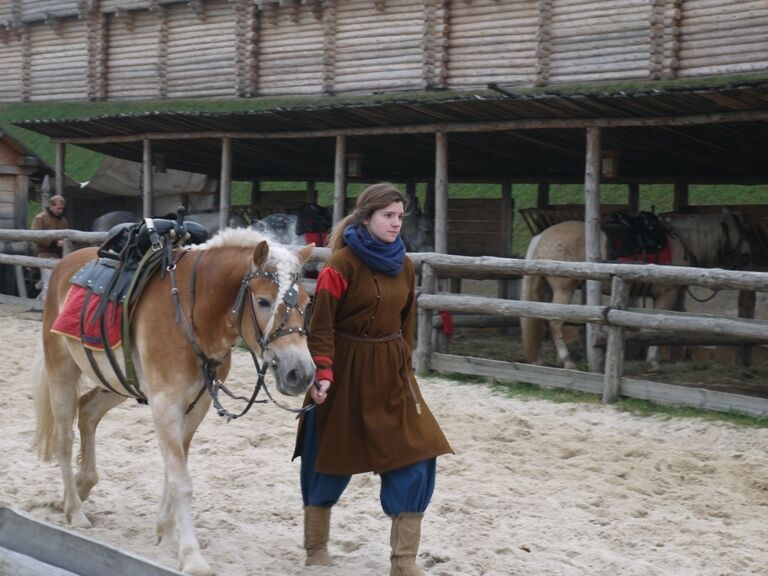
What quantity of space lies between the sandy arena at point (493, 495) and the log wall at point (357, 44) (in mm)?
10430

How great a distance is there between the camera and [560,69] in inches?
773

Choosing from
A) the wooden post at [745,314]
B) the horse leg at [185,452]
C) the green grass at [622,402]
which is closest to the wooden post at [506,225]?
the wooden post at [745,314]

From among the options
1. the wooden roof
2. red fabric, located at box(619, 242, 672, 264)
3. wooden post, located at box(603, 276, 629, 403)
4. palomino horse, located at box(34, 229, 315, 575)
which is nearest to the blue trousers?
palomino horse, located at box(34, 229, 315, 575)

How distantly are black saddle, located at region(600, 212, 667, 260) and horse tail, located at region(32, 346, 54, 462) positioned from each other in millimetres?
7284

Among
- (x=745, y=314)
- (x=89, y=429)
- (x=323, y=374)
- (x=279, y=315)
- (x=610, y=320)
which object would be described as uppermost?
(x=279, y=315)

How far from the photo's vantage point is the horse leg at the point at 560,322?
11.5 metres

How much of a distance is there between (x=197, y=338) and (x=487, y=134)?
8413 mm

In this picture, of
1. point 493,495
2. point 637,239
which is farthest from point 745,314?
point 493,495

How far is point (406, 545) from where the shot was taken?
4664 millimetres

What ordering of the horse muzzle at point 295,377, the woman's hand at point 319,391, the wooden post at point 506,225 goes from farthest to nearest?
the wooden post at point 506,225, the woman's hand at point 319,391, the horse muzzle at point 295,377

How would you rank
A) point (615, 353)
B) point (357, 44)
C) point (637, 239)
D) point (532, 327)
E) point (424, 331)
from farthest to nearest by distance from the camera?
point (357, 44), point (637, 239), point (532, 327), point (424, 331), point (615, 353)

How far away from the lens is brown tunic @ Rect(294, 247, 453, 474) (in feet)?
15.3

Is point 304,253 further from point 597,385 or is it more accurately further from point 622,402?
point 597,385

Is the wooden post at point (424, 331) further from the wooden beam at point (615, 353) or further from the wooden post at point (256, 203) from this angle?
the wooden post at point (256, 203)
